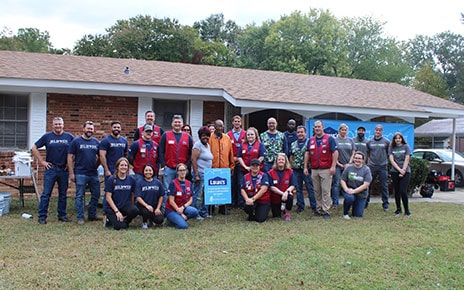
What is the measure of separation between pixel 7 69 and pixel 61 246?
5737 mm

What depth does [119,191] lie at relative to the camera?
638 cm

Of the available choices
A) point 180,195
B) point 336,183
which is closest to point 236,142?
point 180,195

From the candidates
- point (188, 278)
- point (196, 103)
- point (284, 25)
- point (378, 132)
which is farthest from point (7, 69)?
point (284, 25)

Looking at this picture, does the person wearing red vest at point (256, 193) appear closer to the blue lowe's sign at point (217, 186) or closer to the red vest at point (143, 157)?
the blue lowe's sign at point (217, 186)

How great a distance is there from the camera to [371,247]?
5566 mm

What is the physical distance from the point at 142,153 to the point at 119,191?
2.69 ft

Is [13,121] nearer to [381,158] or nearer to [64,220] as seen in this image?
[64,220]

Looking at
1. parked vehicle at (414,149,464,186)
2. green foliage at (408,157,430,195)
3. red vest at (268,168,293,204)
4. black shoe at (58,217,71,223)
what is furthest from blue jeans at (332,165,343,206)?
parked vehicle at (414,149,464,186)

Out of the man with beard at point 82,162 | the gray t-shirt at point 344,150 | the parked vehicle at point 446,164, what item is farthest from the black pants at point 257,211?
the parked vehicle at point 446,164

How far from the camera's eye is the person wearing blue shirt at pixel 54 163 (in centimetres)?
669

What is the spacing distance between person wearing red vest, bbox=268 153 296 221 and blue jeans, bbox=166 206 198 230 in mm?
1534

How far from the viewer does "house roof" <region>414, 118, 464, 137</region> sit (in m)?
21.7

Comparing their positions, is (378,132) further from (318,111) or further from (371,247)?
(371,247)

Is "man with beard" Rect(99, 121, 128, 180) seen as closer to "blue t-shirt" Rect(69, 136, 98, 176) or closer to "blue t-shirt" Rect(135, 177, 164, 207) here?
"blue t-shirt" Rect(69, 136, 98, 176)
